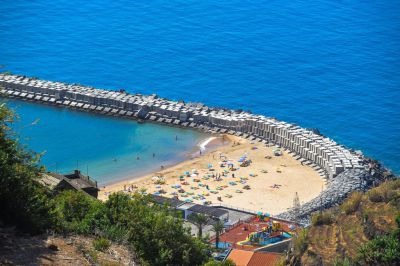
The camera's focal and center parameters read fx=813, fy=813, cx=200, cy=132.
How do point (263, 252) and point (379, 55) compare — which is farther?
point (379, 55)

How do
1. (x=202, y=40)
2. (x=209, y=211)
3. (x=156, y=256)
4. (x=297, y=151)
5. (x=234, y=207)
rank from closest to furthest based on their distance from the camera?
1. (x=156, y=256)
2. (x=209, y=211)
3. (x=234, y=207)
4. (x=297, y=151)
5. (x=202, y=40)

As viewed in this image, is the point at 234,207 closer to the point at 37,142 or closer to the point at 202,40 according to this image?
the point at 37,142

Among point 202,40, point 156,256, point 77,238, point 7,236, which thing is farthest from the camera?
point 202,40

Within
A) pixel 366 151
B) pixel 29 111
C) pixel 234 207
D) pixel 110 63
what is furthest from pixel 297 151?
pixel 110 63

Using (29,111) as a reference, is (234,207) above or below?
below

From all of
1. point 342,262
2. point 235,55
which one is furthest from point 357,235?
point 235,55

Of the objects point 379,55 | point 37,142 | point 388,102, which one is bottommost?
point 37,142
